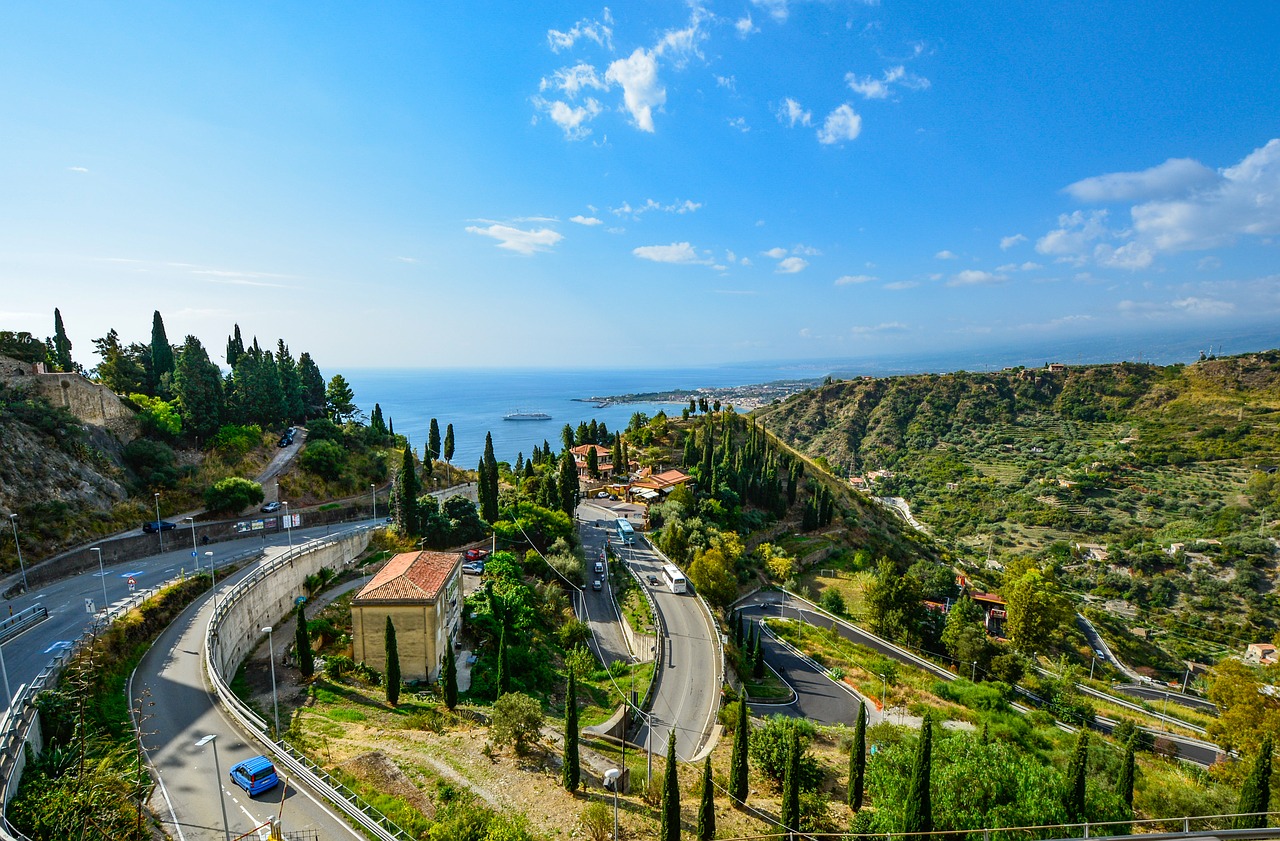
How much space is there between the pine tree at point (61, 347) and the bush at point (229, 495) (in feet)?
65.2

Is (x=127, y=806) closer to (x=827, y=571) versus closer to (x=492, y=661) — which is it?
(x=492, y=661)

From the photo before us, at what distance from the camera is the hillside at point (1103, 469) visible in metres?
69.4

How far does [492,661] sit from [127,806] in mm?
16923

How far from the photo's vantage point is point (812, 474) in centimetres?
8488

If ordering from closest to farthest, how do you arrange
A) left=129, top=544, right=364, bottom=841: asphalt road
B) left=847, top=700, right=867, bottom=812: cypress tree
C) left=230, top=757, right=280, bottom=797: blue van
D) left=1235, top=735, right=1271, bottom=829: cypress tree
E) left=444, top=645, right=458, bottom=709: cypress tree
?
1. left=129, top=544, right=364, bottom=841: asphalt road
2. left=230, top=757, right=280, bottom=797: blue van
3. left=1235, top=735, right=1271, bottom=829: cypress tree
4. left=847, top=700, right=867, bottom=812: cypress tree
5. left=444, top=645, right=458, bottom=709: cypress tree

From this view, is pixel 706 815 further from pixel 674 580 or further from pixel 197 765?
pixel 674 580

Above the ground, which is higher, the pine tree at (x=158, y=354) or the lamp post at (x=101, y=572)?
the pine tree at (x=158, y=354)

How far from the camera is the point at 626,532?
2077 inches

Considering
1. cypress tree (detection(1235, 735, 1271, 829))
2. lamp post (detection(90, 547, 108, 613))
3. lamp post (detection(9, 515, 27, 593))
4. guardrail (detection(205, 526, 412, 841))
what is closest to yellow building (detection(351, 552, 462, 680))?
guardrail (detection(205, 526, 412, 841))

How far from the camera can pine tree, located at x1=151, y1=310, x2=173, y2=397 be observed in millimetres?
52344

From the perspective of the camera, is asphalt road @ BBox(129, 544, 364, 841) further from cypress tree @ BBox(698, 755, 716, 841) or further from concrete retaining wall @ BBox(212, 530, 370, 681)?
cypress tree @ BBox(698, 755, 716, 841)

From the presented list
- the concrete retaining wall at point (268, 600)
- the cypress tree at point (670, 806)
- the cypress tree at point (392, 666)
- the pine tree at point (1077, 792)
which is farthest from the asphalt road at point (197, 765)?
the pine tree at point (1077, 792)

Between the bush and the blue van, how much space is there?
31.4 meters

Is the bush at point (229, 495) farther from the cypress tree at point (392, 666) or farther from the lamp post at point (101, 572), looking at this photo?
the cypress tree at point (392, 666)
